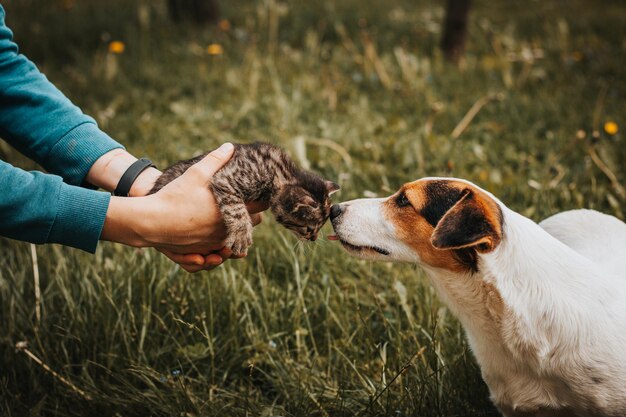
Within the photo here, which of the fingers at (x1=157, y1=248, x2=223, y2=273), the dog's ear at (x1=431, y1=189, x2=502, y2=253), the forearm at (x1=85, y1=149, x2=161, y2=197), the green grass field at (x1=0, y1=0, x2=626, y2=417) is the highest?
the forearm at (x1=85, y1=149, x2=161, y2=197)

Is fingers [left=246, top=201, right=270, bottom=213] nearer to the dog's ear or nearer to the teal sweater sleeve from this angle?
the teal sweater sleeve

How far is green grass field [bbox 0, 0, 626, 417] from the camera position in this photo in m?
2.56

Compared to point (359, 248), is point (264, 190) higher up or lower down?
higher up

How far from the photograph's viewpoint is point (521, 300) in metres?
2.11

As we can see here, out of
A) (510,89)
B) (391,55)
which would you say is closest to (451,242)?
(510,89)

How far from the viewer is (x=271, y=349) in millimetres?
2691

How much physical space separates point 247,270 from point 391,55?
4244 mm

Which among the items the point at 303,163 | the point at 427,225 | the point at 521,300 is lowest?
the point at 303,163

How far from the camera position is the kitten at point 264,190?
84.9 inches

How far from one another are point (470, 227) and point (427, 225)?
27cm

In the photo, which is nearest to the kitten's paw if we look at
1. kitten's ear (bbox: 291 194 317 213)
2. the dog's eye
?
kitten's ear (bbox: 291 194 317 213)

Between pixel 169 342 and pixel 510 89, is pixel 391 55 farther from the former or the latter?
pixel 169 342

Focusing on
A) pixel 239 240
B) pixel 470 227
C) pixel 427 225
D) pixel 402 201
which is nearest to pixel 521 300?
pixel 470 227

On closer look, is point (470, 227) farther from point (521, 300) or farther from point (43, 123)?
point (43, 123)
